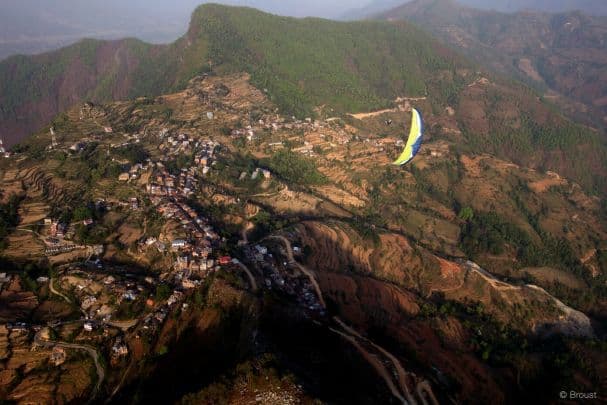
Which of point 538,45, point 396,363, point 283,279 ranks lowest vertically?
point 396,363

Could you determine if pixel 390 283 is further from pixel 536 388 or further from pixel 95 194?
pixel 95 194

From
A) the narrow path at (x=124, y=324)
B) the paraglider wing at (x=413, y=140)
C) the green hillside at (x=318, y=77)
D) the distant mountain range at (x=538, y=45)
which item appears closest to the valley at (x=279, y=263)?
the narrow path at (x=124, y=324)

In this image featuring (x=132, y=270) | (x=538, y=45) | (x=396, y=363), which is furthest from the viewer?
(x=538, y=45)

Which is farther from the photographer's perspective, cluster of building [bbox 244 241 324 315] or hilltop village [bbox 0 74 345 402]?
cluster of building [bbox 244 241 324 315]

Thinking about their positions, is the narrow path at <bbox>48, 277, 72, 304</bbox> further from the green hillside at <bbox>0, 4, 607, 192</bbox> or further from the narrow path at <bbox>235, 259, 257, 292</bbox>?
the green hillside at <bbox>0, 4, 607, 192</bbox>

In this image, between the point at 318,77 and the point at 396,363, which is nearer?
the point at 396,363

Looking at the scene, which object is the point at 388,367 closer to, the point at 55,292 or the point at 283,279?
→ the point at 283,279

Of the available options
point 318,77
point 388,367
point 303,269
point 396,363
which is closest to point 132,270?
point 303,269

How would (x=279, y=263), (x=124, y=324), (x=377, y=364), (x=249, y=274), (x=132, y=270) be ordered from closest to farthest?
(x=377, y=364) < (x=124, y=324) < (x=249, y=274) < (x=132, y=270) < (x=279, y=263)

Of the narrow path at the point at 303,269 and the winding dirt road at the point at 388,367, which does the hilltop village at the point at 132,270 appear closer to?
the narrow path at the point at 303,269

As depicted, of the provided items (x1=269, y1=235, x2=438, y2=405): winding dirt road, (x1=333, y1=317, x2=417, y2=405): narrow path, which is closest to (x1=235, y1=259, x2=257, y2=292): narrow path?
(x1=269, y1=235, x2=438, y2=405): winding dirt road

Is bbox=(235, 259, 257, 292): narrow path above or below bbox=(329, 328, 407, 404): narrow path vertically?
above
